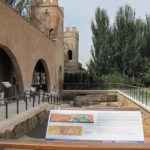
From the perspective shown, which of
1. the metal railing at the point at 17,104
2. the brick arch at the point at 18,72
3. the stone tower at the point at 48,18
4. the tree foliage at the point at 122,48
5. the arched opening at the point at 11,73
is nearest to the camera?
the metal railing at the point at 17,104

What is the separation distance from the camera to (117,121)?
4.30 metres

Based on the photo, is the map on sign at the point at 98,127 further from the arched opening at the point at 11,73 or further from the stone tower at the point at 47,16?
the stone tower at the point at 47,16

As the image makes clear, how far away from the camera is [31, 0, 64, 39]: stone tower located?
133ft

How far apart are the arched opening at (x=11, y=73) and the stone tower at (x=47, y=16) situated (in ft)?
47.6

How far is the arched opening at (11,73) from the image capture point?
23.9 m

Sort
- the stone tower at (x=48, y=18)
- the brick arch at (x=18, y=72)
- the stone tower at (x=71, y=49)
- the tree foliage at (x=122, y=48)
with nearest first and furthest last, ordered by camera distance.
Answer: the brick arch at (x=18, y=72), the stone tower at (x=48, y=18), the tree foliage at (x=122, y=48), the stone tower at (x=71, y=49)

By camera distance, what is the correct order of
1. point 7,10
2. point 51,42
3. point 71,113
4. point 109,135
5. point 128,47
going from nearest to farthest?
point 109,135, point 71,113, point 7,10, point 51,42, point 128,47

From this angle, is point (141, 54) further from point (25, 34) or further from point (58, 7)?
point (25, 34)

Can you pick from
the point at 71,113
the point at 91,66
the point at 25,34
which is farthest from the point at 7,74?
the point at 91,66

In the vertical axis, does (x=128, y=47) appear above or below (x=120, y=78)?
above

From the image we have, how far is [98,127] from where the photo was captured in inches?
168

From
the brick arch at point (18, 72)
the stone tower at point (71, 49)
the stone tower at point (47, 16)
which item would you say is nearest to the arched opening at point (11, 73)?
the brick arch at point (18, 72)

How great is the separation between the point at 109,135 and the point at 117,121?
19 centimetres

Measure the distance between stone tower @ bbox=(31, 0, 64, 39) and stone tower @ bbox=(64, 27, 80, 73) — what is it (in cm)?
1460
